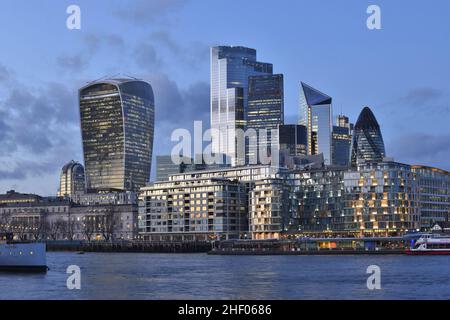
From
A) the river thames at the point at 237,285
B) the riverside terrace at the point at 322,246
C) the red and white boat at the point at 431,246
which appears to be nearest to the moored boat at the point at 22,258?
the river thames at the point at 237,285

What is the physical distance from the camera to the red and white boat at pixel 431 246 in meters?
158

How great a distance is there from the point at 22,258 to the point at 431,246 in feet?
295

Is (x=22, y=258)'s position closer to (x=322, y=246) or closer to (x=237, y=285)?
(x=237, y=285)

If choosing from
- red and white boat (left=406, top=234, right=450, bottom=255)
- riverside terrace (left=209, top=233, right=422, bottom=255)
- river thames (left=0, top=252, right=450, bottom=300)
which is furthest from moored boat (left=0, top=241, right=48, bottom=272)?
red and white boat (left=406, top=234, right=450, bottom=255)

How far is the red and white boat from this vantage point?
158 m

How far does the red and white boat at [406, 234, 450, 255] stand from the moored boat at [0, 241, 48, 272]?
84686 mm

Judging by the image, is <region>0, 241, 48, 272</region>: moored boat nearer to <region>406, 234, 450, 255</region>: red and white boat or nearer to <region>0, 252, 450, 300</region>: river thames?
<region>0, 252, 450, 300</region>: river thames

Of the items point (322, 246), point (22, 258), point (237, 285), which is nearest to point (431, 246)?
point (322, 246)

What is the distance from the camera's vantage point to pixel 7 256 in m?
102

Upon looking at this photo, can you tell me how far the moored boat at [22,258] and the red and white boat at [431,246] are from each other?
278ft

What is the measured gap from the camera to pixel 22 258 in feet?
333

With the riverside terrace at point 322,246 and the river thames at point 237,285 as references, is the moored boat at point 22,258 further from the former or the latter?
the riverside terrace at point 322,246

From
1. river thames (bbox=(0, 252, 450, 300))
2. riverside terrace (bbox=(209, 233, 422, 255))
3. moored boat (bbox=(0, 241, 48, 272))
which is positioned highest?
moored boat (bbox=(0, 241, 48, 272))
